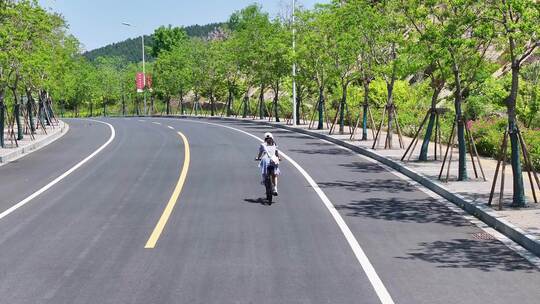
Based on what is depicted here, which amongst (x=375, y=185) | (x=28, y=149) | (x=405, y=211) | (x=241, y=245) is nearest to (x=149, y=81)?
(x=28, y=149)

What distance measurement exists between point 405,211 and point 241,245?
13.5 ft

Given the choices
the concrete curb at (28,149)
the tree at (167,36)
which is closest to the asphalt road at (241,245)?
the concrete curb at (28,149)

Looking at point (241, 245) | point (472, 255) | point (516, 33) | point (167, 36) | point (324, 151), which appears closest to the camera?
point (472, 255)

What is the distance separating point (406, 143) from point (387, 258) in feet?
59.1

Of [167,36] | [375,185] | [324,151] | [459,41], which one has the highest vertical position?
[167,36]

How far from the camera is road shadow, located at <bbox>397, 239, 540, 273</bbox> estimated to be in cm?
827

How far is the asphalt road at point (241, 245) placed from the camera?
7254 millimetres

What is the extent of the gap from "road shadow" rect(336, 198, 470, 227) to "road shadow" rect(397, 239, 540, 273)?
143cm

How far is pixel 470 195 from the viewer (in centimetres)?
1299

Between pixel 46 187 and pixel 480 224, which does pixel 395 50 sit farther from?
pixel 46 187

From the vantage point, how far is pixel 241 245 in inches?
373

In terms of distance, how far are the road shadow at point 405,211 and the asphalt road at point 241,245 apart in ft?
0.13

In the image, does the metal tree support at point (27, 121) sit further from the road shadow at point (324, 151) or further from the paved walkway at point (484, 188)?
the paved walkway at point (484, 188)

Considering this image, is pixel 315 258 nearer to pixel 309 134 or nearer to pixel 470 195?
pixel 470 195
